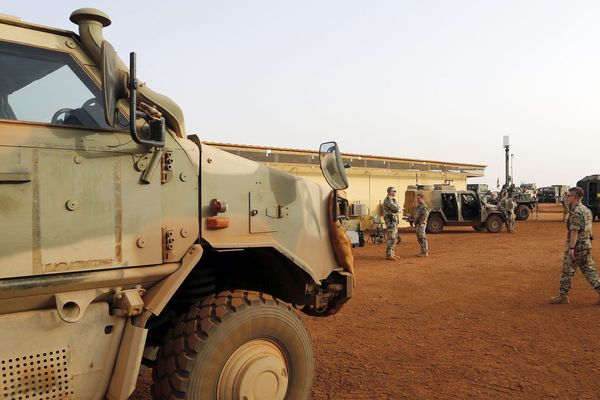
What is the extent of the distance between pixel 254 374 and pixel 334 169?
1472 mm

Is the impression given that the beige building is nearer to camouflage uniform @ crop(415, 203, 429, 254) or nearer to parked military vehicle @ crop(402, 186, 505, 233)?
parked military vehicle @ crop(402, 186, 505, 233)

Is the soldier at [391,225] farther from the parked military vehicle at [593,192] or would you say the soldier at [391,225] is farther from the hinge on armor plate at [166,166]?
the parked military vehicle at [593,192]

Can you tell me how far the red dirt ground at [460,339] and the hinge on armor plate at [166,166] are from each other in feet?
7.40

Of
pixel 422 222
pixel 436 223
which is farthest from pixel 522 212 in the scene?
pixel 422 222

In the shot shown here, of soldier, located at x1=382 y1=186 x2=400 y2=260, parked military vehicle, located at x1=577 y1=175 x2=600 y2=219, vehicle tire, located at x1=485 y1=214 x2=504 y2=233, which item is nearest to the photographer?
soldier, located at x1=382 y1=186 x2=400 y2=260

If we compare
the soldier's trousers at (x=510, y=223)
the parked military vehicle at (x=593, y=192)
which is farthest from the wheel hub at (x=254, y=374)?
the parked military vehicle at (x=593, y=192)

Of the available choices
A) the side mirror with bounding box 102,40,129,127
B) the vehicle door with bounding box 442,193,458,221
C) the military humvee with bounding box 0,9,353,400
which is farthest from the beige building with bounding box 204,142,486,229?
the side mirror with bounding box 102,40,129,127

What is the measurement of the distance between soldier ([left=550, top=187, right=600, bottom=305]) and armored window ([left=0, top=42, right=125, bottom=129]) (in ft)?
21.7

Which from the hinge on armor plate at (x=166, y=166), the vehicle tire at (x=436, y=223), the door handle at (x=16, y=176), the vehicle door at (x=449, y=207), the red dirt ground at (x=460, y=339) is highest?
the hinge on armor plate at (x=166, y=166)

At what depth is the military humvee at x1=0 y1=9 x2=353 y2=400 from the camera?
7.34ft

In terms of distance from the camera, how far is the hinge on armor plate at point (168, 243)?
8.69 ft

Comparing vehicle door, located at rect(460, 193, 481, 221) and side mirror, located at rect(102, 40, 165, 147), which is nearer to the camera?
side mirror, located at rect(102, 40, 165, 147)

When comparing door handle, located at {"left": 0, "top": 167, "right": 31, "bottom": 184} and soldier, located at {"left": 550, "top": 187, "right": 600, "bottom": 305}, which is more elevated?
door handle, located at {"left": 0, "top": 167, "right": 31, "bottom": 184}

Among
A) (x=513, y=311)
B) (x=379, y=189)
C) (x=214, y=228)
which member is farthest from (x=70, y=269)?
(x=379, y=189)
